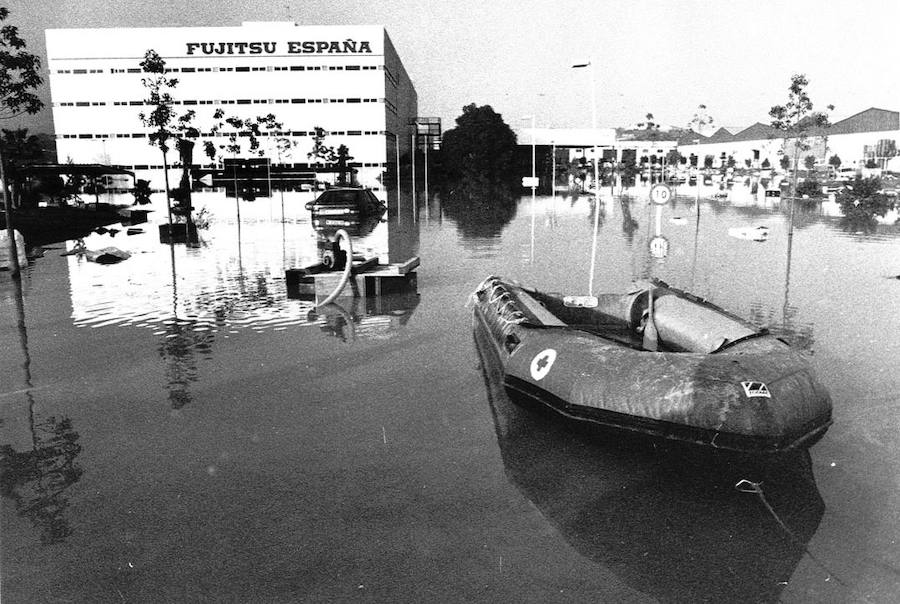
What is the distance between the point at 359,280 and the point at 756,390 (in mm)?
10040

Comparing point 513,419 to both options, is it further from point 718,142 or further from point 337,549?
point 718,142

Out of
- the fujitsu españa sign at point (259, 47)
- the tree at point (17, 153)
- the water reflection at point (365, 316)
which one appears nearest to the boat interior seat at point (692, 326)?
the water reflection at point (365, 316)

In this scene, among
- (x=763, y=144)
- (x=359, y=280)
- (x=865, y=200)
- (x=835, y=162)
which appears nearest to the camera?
(x=359, y=280)

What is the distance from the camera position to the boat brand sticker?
25.2 ft

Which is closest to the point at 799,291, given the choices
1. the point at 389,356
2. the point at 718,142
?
the point at 389,356

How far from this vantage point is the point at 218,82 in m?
89.3

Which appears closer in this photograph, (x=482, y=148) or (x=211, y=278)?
(x=211, y=278)

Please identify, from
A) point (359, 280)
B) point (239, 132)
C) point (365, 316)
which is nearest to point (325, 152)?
point (239, 132)

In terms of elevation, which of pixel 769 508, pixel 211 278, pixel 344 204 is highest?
pixel 344 204

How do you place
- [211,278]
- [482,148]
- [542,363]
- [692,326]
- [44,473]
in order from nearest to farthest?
[44,473], [542,363], [692,326], [211,278], [482,148]

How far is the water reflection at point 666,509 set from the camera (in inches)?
195

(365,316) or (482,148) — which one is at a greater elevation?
(482,148)

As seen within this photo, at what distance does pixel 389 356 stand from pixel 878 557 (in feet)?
22.4

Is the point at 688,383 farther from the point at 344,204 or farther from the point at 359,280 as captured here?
the point at 344,204
